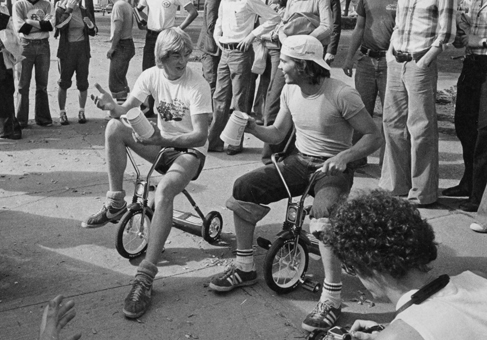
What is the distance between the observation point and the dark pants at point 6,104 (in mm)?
7957

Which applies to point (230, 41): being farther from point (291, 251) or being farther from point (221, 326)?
point (221, 326)

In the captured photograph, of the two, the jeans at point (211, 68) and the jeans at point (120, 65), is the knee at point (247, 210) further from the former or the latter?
the jeans at point (120, 65)

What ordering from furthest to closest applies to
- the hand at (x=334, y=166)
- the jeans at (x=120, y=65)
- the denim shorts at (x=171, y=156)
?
the jeans at (x=120, y=65)
the denim shorts at (x=171, y=156)
the hand at (x=334, y=166)

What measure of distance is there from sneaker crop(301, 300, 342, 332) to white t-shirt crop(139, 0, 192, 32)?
17.7ft

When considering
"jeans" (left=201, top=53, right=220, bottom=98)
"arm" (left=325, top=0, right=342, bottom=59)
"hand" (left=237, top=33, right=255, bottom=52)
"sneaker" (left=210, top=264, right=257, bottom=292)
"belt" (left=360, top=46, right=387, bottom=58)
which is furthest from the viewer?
"jeans" (left=201, top=53, right=220, bottom=98)

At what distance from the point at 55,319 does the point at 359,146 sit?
8.39 feet

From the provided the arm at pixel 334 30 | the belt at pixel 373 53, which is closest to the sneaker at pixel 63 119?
the arm at pixel 334 30

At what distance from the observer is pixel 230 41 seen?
296 inches

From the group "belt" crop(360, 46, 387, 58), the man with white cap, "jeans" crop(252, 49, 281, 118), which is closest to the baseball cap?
the man with white cap

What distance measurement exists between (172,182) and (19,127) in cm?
413

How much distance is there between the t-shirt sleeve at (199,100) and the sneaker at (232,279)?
114 cm

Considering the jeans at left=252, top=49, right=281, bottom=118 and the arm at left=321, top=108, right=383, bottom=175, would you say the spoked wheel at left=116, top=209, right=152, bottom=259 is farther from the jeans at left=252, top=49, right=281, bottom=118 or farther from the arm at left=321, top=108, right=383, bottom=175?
the jeans at left=252, top=49, right=281, bottom=118

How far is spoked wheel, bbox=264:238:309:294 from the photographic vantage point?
4555 mm

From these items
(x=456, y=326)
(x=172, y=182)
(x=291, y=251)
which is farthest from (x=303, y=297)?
(x=456, y=326)
